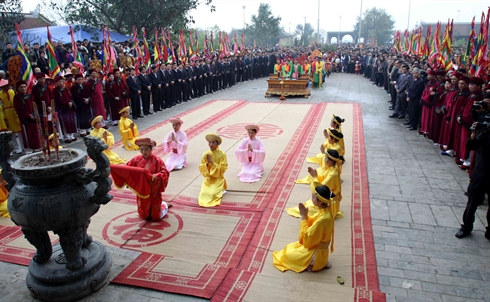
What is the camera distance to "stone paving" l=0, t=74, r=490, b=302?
12.9 feet

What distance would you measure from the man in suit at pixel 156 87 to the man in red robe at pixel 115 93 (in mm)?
1690

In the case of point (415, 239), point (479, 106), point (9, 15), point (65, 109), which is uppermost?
point (9, 15)

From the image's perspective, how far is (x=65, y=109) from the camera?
1046cm

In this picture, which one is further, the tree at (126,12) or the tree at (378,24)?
the tree at (378,24)

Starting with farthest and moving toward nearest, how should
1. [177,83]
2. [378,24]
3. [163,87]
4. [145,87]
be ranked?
[378,24] < [177,83] < [163,87] < [145,87]

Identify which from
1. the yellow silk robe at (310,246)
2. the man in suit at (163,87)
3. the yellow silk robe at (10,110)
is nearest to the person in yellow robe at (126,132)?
the yellow silk robe at (10,110)

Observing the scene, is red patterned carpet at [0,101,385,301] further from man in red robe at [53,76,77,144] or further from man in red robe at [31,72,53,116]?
man in red robe at [31,72,53,116]

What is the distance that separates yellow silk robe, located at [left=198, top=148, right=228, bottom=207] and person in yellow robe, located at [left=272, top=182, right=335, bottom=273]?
6.74 ft

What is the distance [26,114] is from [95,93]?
260cm

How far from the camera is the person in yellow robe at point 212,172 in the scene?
20.6ft

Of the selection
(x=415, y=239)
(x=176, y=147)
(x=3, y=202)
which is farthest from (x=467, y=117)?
(x=3, y=202)

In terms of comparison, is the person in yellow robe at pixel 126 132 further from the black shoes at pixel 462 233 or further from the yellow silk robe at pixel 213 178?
the black shoes at pixel 462 233

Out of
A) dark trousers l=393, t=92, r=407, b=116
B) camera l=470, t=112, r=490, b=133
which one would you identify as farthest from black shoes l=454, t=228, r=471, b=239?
dark trousers l=393, t=92, r=407, b=116

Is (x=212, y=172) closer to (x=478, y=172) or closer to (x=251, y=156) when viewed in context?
(x=251, y=156)
